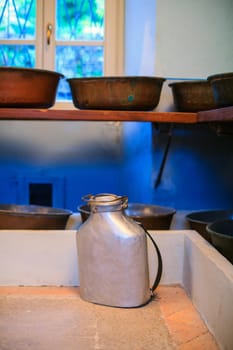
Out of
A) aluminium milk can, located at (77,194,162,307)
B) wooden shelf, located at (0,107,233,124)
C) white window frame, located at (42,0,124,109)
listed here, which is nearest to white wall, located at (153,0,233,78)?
wooden shelf, located at (0,107,233,124)

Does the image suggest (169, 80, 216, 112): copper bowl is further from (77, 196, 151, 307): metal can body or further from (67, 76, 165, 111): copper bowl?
(77, 196, 151, 307): metal can body

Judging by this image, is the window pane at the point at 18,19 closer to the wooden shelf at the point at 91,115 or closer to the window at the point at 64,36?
the window at the point at 64,36

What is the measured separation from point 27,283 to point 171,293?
0.33m

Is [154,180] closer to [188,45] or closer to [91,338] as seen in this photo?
[188,45]

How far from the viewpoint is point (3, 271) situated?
3.54ft

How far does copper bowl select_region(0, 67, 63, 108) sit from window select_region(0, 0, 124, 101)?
2.48 ft

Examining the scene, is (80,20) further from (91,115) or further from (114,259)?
(114,259)

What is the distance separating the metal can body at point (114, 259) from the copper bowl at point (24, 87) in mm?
544

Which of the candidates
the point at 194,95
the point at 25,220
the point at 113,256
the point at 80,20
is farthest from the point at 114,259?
the point at 80,20

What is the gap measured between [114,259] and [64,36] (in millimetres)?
1461

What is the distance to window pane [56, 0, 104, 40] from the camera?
2105 millimetres

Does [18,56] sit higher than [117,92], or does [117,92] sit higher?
[18,56]

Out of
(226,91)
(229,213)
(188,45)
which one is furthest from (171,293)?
(188,45)

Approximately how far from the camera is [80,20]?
2.12m
